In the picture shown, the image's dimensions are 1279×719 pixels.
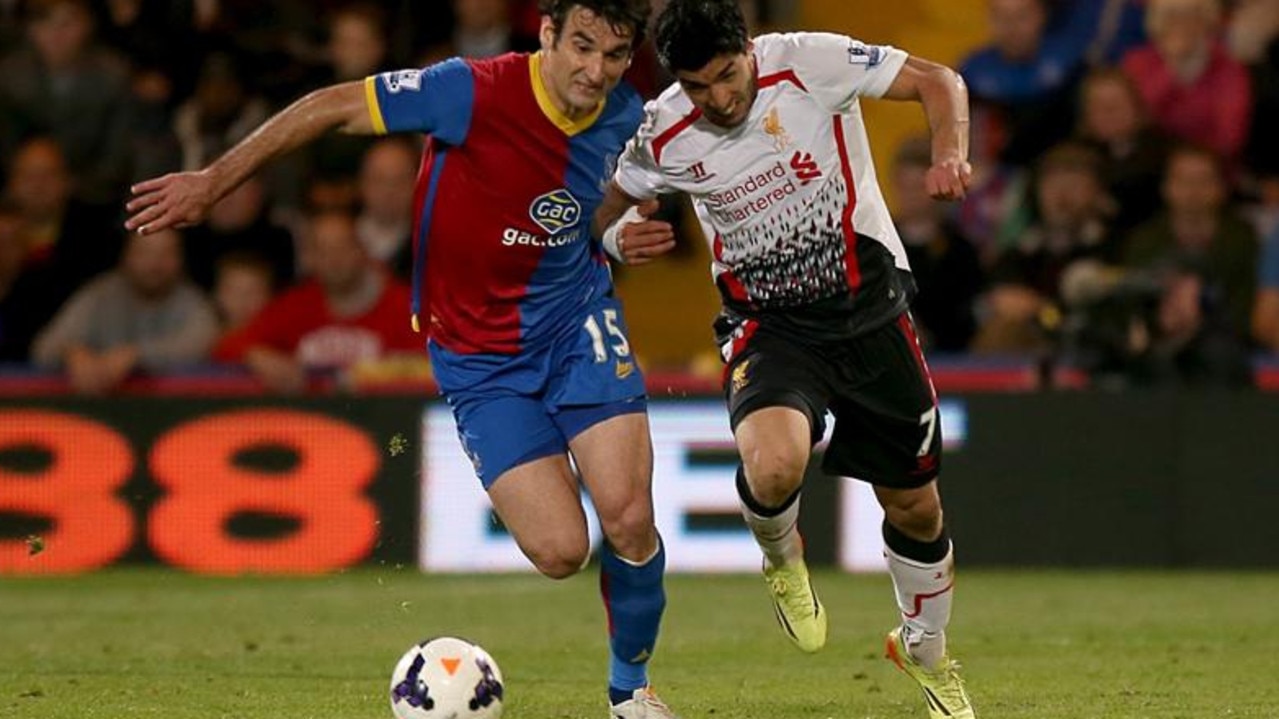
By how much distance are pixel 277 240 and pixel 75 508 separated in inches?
87.1

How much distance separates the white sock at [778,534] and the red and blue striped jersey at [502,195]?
2.94 ft

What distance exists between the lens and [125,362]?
43.7 feet

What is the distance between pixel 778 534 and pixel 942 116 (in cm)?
149

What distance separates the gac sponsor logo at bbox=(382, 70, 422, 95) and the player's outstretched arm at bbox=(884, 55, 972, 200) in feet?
4.83

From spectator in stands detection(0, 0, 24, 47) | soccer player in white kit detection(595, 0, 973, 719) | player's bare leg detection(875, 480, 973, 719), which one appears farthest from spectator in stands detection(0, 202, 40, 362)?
player's bare leg detection(875, 480, 973, 719)

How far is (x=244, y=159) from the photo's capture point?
7027 mm

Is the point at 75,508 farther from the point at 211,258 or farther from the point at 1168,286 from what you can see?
the point at 1168,286

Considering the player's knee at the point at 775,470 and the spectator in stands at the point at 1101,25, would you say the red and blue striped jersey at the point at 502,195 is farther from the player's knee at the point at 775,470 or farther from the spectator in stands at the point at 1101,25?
the spectator in stands at the point at 1101,25

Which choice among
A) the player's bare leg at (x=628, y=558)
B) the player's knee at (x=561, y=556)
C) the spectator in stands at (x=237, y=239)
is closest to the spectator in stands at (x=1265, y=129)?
the spectator in stands at (x=237, y=239)

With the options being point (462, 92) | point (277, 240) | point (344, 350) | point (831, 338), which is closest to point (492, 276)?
point (462, 92)

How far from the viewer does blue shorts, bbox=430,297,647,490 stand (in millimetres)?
7684

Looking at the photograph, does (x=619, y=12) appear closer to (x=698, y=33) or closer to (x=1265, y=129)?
(x=698, y=33)

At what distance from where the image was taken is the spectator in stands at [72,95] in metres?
15.4

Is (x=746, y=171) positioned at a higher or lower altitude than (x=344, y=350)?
higher
